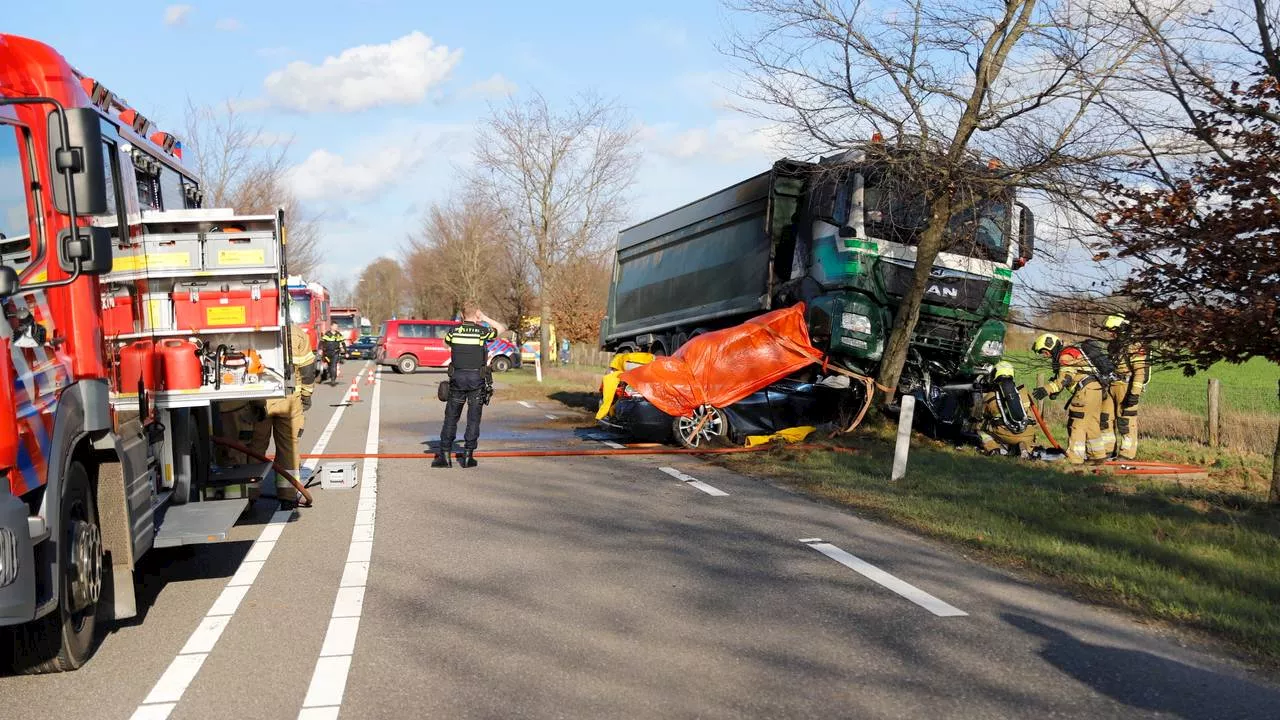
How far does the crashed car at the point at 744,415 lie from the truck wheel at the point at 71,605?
30.0 ft

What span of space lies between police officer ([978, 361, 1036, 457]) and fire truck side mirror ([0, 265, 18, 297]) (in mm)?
11269

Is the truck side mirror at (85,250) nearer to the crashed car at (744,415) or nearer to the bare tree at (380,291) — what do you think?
the crashed car at (744,415)

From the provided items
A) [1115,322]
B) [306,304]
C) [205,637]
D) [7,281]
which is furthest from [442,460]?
[306,304]

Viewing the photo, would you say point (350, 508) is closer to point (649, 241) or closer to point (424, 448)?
point (424, 448)

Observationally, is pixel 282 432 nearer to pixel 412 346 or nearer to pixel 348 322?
pixel 412 346

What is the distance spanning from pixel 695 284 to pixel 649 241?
2.98 m

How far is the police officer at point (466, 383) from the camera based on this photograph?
41.1 feet

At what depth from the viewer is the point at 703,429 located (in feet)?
46.6

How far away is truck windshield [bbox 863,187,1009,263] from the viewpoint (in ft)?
45.0

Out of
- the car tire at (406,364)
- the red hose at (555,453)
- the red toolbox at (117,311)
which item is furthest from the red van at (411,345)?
the red toolbox at (117,311)

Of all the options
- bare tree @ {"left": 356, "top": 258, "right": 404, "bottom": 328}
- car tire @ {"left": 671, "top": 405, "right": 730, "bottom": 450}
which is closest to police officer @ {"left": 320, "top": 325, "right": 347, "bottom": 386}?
car tire @ {"left": 671, "top": 405, "right": 730, "bottom": 450}

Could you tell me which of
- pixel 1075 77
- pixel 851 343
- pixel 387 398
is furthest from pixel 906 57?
pixel 387 398

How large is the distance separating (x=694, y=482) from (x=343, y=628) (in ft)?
19.3

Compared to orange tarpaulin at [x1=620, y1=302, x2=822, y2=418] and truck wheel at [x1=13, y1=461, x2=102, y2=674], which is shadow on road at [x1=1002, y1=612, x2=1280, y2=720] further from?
orange tarpaulin at [x1=620, y1=302, x2=822, y2=418]
